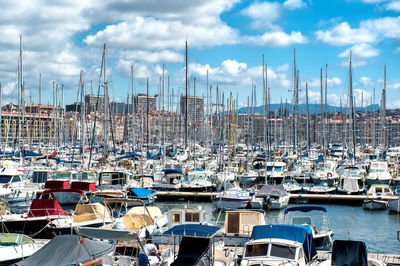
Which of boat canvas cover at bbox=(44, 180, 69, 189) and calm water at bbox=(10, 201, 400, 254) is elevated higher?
boat canvas cover at bbox=(44, 180, 69, 189)

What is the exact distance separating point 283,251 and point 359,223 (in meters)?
21.4

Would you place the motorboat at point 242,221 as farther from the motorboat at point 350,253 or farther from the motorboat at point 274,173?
the motorboat at point 274,173

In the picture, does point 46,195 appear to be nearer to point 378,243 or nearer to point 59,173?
point 59,173

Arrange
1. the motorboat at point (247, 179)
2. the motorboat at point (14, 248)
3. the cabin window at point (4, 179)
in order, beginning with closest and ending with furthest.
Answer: the motorboat at point (14, 248) < the cabin window at point (4, 179) < the motorboat at point (247, 179)

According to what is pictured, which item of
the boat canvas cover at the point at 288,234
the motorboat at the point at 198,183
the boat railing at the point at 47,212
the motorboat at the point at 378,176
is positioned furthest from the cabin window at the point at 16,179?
the motorboat at the point at 378,176

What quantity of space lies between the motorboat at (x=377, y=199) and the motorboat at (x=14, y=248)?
30.0 meters

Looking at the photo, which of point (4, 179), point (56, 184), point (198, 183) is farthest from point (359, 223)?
point (4, 179)

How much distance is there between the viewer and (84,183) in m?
46.8

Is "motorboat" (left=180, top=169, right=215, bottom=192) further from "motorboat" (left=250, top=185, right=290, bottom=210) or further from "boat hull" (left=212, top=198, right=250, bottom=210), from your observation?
"motorboat" (left=250, top=185, right=290, bottom=210)

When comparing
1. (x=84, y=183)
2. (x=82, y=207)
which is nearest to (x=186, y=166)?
(x=84, y=183)

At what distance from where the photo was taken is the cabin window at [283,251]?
20484mm

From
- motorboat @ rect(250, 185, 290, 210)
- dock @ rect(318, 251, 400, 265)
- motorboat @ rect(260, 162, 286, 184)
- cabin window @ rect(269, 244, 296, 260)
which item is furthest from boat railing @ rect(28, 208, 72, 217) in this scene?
motorboat @ rect(260, 162, 286, 184)

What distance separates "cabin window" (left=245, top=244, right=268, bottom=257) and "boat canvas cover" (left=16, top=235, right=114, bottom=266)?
600cm

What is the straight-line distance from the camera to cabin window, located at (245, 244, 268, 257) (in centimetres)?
2077
